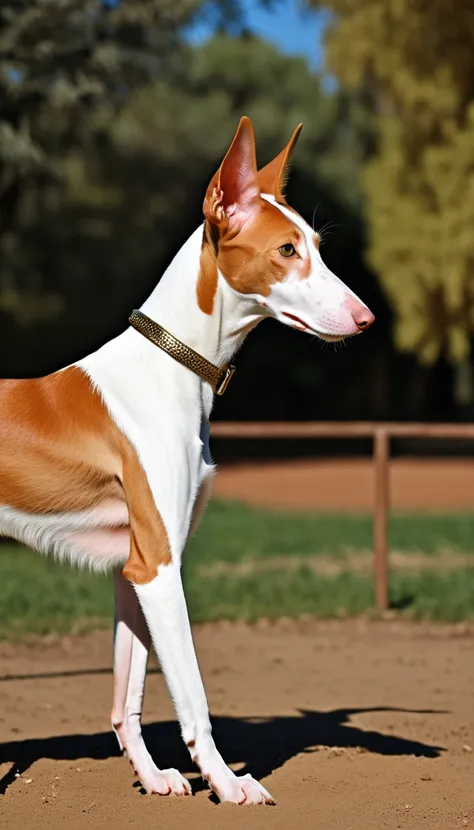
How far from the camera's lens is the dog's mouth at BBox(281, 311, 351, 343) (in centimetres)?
415

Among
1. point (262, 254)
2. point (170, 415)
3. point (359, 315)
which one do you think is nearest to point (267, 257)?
point (262, 254)

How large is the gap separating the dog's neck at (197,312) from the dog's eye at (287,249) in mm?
231

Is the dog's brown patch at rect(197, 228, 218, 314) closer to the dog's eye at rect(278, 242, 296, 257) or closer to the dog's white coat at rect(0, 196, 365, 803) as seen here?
the dog's white coat at rect(0, 196, 365, 803)

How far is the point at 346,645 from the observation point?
810 cm

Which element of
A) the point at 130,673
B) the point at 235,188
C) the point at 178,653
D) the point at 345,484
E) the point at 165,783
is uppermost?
the point at 235,188

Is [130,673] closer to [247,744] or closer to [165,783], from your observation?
[165,783]

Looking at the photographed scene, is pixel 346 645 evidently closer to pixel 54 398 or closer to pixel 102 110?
pixel 54 398

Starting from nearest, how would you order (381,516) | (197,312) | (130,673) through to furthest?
(197,312) → (130,673) → (381,516)

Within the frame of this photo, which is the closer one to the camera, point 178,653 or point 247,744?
point 178,653

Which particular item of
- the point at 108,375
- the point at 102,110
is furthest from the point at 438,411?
the point at 108,375

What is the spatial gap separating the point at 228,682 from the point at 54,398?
121 inches

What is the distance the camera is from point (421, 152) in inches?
901

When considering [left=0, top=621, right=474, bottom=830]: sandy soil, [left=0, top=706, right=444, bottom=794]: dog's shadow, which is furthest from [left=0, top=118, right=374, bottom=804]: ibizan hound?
[left=0, top=706, right=444, bottom=794]: dog's shadow

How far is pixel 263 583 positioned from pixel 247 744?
4.89m
